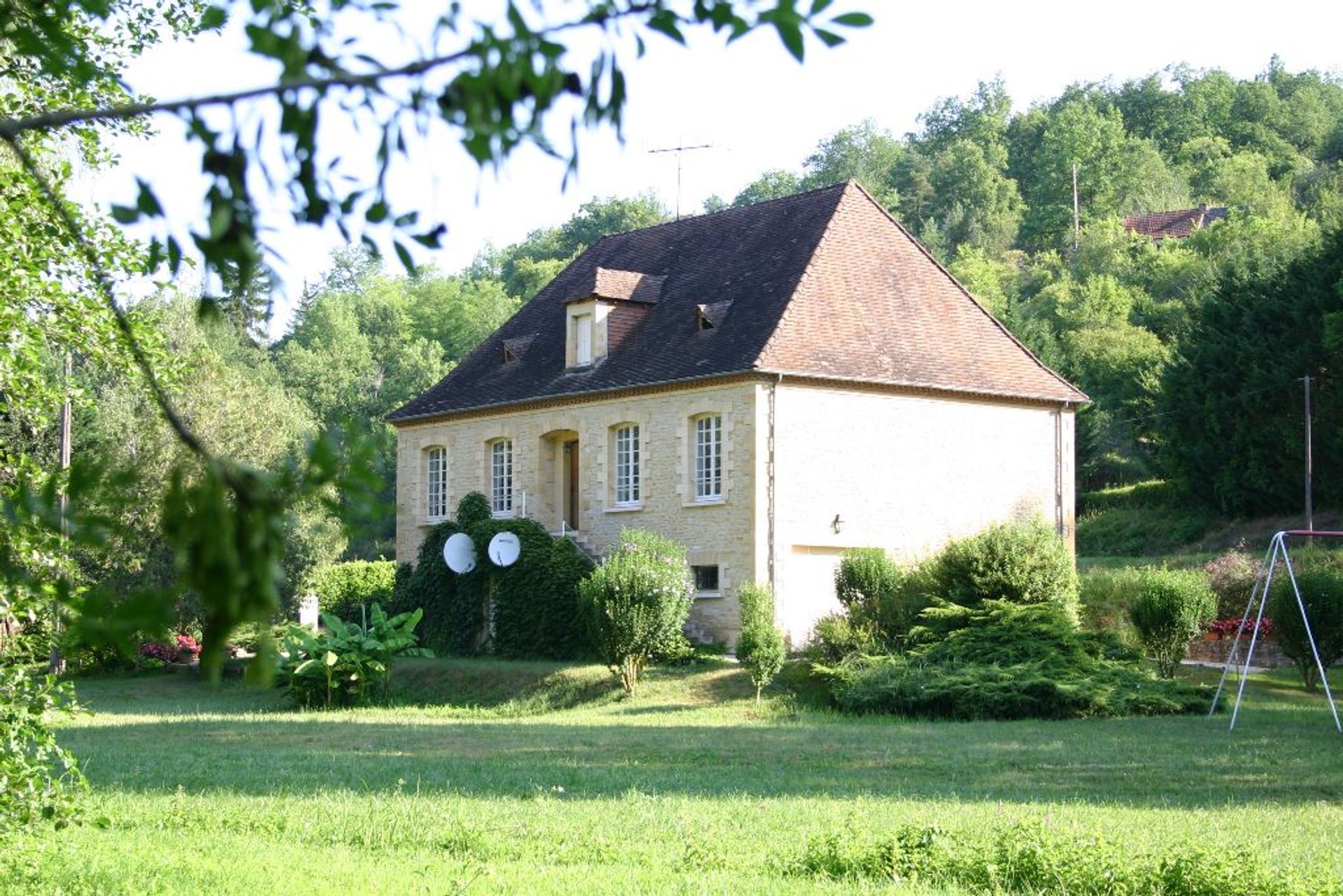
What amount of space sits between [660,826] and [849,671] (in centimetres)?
1211

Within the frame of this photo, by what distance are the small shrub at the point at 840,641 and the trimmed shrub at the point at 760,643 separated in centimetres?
117

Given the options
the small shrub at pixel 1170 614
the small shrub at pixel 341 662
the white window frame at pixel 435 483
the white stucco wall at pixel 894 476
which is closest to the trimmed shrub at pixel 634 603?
the white stucco wall at pixel 894 476

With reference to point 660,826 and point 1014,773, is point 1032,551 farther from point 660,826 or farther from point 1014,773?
point 660,826

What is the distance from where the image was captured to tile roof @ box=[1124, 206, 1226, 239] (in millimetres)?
Result: 83438

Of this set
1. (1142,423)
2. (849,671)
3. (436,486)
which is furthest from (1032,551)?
(1142,423)

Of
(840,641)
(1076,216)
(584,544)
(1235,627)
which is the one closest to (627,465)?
(584,544)

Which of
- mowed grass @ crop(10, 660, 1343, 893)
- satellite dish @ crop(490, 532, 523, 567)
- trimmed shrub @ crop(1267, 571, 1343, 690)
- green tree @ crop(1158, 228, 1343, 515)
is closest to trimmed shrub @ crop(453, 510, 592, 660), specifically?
satellite dish @ crop(490, 532, 523, 567)

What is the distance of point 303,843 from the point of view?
10570 millimetres

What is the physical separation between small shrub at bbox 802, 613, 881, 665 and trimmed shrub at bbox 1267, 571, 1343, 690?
5.64m

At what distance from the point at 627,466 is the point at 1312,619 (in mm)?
12306

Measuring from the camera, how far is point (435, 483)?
35.5 metres

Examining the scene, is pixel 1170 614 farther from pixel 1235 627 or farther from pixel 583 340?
pixel 583 340

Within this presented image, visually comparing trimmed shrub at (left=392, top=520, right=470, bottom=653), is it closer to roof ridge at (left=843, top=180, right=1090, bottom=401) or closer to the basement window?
the basement window

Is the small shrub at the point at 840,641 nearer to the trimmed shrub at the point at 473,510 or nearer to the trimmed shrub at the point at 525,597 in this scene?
the trimmed shrub at the point at 525,597
